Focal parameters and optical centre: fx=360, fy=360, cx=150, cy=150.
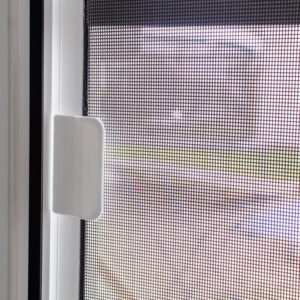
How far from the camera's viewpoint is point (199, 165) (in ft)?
2.19

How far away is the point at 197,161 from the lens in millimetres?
669

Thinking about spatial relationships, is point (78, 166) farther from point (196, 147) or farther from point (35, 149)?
point (196, 147)

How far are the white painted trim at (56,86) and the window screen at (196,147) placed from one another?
0.02 meters

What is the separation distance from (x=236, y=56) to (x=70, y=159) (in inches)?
14.6

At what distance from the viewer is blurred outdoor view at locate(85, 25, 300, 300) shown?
0.63m

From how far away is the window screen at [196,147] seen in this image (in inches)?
24.6
